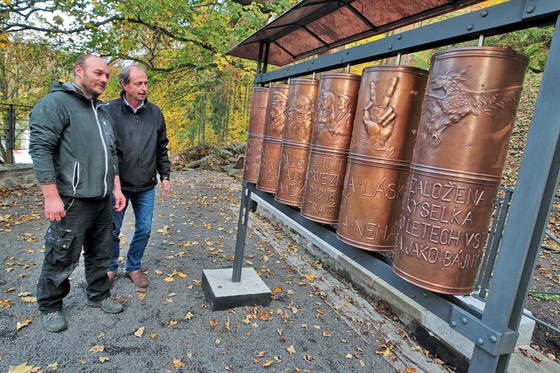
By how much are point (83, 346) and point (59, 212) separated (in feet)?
3.51

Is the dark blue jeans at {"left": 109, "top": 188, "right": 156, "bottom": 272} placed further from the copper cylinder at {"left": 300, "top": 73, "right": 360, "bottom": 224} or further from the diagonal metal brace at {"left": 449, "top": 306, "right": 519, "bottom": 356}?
the diagonal metal brace at {"left": 449, "top": 306, "right": 519, "bottom": 356}

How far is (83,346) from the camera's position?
104 inches

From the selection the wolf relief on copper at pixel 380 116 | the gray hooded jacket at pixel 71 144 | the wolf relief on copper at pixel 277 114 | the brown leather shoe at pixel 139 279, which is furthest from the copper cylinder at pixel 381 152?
the brown leather shoe at pixel 139 279

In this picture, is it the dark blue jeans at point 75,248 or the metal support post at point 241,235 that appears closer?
the dark blue jeans at point 75,248

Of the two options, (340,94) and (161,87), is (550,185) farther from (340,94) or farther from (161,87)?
(161,87)

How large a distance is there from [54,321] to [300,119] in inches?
101

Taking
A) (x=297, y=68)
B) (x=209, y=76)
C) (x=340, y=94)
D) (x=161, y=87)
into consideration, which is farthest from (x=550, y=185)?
(x=209, y=76)

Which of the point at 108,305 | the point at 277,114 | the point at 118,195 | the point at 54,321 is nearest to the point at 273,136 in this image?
the point at 277,114

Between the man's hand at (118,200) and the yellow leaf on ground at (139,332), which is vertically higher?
the man's hand at (118,200)

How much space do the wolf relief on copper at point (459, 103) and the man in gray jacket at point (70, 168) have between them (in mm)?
2438

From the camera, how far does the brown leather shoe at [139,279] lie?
3.67 metres

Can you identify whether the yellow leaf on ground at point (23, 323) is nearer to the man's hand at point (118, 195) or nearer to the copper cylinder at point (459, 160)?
the man's hand at point (118, 195)

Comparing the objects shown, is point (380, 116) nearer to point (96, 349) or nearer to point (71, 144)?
point (71, 144)

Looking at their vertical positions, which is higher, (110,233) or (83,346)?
(110,233)
